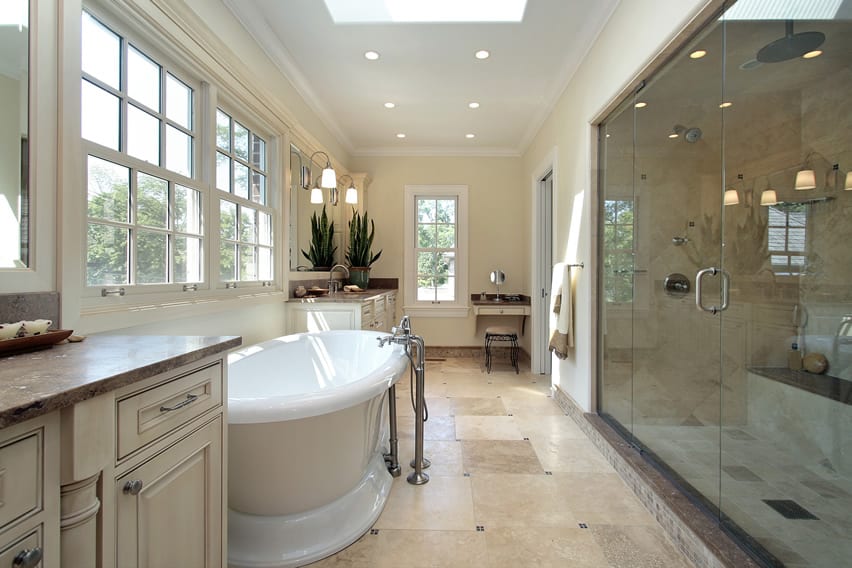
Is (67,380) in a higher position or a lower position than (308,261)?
lower

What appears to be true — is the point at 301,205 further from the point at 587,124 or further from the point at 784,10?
the point at 784,10

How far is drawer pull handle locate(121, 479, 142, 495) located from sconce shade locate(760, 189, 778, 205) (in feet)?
6.78

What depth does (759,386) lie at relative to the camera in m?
1.52

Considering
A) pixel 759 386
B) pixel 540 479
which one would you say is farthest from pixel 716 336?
pixel 540 479

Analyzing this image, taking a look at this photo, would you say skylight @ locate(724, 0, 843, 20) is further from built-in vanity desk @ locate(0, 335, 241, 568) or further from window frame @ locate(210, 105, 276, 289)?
window frame @ locate(210, 105, 276, 289)

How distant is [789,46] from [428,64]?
221cm

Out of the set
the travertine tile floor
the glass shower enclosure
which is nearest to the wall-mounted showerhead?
the glass shower enclosure

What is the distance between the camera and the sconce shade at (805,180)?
1.30 metres

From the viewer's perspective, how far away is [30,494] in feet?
1.90

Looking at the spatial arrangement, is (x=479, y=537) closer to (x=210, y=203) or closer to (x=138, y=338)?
(x=138, y=338)

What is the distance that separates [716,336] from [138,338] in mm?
2135

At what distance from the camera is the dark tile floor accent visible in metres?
1.27

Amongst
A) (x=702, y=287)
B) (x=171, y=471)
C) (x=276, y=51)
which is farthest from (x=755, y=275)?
(x=276, y=51)

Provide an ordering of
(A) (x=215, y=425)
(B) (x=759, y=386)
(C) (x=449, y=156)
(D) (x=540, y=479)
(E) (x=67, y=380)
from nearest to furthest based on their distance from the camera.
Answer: (E) (x=67, y=380), (A) (x=215, y=425), (B) (x=759, y=386), (D) (x=540, y=479), (C) (x=449, y=156)
